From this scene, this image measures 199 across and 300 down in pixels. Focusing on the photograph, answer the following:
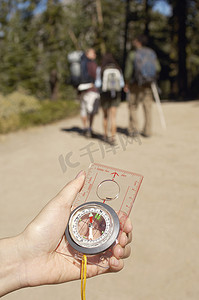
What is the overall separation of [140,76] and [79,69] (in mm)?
1518

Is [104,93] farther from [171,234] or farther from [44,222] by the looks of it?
[44,222]

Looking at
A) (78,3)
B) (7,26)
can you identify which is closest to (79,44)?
(78,3)

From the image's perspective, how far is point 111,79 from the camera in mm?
5816

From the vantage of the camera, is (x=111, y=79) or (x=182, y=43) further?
(x=182, y=43)

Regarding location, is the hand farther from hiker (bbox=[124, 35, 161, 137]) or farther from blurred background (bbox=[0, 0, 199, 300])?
hiker (bbox=[124, 35, 161, 137])

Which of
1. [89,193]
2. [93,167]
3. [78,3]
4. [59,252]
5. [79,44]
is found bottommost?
[59,252]

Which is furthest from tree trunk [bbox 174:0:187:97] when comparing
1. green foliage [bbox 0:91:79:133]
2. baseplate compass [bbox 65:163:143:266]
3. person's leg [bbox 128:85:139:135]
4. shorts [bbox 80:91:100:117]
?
baseplate compass [bbox 65:163:143:266]

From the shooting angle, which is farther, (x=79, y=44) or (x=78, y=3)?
(x=79, y=44)

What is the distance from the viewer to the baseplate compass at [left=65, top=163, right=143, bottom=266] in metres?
1.52

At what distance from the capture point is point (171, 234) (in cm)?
312

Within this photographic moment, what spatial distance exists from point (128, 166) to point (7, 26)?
16.6m

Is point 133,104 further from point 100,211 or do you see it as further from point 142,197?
point 100,211
